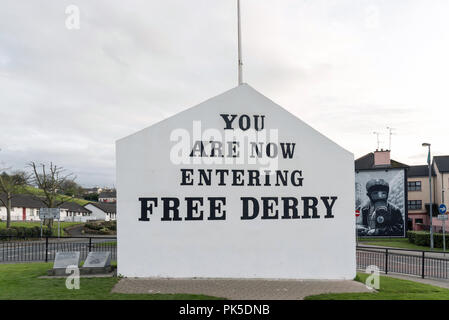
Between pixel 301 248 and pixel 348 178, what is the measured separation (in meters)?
2.98

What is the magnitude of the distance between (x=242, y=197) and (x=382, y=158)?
31.8 m

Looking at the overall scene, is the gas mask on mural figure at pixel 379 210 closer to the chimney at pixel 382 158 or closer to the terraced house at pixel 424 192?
the chimney at pixel 382 158

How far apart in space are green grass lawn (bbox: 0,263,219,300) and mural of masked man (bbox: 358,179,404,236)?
3255cm

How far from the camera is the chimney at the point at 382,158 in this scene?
125ft

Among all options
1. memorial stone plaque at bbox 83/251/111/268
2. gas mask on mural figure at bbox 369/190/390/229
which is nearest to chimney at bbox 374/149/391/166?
gas mask on mural figure at bbox 369/190/390/229

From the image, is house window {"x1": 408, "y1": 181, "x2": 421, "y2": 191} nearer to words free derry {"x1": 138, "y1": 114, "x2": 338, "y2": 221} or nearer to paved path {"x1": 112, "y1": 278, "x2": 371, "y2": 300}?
words free derry {"x1": 138, "y1": 114, "x2": 338, "y2": 221}

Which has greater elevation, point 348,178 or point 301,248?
point 348,178

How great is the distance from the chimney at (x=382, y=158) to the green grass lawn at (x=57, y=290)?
34579 mm

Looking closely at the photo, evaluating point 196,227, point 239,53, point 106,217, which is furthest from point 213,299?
point 106,217

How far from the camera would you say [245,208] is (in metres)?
11.7

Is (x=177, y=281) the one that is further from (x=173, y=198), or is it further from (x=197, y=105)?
(x=197, y=105)

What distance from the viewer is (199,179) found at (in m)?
11.6

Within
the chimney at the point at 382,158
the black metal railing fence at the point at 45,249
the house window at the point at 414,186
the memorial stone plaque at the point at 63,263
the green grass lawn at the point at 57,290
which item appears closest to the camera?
the green grass lawn at the point at 57,290

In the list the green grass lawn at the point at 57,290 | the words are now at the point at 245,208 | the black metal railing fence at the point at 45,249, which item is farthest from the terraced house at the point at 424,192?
the green grass lawn at the point at 57,290
